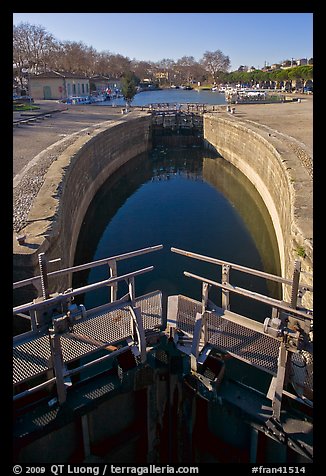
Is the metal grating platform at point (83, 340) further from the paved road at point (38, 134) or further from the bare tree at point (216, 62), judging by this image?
the bare tree at point (216, 62)

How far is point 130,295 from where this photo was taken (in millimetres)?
3873

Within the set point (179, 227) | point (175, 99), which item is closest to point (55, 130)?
point (179, 227)

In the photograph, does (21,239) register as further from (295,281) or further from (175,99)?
(175,99)

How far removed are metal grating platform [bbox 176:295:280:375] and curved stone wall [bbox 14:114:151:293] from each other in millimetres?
2481

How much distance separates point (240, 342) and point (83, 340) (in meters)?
1.66

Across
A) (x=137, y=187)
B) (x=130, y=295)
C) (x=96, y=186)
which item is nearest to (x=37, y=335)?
(x=130, y=295)

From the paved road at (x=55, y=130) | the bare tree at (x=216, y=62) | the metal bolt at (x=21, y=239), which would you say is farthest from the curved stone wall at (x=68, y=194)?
the bare tree at (x=216, y=62)

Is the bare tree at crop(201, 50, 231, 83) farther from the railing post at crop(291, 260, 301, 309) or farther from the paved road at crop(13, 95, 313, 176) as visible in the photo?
the railing post at crop(291, 260, 301, 309)

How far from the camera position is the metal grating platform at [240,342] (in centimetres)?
382

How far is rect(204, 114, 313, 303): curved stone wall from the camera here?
20.7 feet

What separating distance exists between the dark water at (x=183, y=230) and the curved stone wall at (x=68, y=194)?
2.24 feet

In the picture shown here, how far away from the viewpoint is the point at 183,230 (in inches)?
446

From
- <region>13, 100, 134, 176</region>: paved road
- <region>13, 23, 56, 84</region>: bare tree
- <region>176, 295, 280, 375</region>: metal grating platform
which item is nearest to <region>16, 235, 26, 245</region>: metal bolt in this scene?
<region>176, 295, 280, 375</region>: metal grating platform
